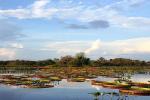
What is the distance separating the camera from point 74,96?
33.6m

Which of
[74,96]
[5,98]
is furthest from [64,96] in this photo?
[5,98]

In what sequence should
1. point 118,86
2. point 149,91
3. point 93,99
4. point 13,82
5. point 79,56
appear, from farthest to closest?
point 79,56, point 13,82, point 118,86, point 149,91, point 93,99

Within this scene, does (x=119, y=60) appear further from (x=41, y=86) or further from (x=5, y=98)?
(x=5, y=98)

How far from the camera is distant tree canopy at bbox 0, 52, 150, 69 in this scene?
113325 millimetres

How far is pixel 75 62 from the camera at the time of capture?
113 metres

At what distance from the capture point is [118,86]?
4250cm

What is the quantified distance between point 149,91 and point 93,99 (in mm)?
8419

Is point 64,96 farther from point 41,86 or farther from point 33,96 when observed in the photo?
point 41,86

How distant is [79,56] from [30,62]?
25.8m

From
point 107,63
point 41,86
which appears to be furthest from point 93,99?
point 107,63

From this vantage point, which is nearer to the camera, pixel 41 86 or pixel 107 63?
pixel 41 86

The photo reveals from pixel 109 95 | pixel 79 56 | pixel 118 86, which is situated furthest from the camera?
pixel 79 56

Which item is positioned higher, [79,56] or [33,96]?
[79,56]

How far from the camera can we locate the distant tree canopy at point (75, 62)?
11332 centimetres
